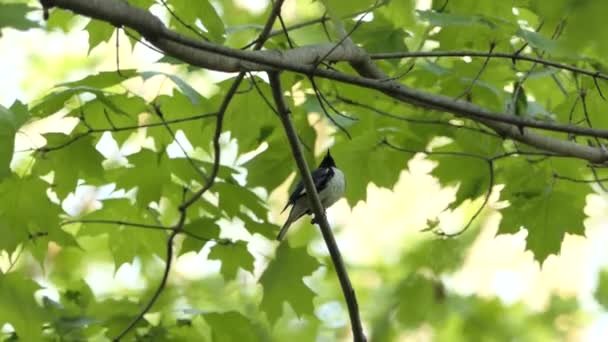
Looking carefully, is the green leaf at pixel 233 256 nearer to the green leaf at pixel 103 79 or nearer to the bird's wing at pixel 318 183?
the bird's wing at pixel 318 183

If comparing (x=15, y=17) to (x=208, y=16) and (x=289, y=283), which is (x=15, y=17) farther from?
(x=289, y=283)

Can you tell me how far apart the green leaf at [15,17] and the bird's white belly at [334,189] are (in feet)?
6.51

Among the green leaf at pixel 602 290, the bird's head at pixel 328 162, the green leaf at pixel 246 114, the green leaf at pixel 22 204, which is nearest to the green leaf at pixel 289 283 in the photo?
the bird's head at pixel 328 162

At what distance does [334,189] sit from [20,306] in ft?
4.34

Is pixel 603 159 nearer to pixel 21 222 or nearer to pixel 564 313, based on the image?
pixel 21 222

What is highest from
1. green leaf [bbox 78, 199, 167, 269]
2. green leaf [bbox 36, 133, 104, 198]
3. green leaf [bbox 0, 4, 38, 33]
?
green leaf [bbox 78, 199, 167, 269]

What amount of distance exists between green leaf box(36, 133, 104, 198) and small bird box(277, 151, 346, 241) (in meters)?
0.80

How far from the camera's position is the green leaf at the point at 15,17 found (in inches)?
68.5

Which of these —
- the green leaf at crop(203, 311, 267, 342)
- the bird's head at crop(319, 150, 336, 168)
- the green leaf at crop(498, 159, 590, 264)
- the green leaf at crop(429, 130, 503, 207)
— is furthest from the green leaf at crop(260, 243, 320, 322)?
the green leaf at crop(498, 159, 590, 264)

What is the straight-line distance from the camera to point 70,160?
3.19m

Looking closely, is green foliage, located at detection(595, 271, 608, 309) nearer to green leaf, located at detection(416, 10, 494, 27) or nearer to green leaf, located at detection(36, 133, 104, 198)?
green leaf, located at detection(416, 10, 494, 27)

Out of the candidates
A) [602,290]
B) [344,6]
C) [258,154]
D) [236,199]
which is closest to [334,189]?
[258,154]

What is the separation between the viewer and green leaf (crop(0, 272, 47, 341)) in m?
2.88

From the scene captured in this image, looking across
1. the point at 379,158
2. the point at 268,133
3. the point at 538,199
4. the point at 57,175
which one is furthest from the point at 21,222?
the point at 538,199
